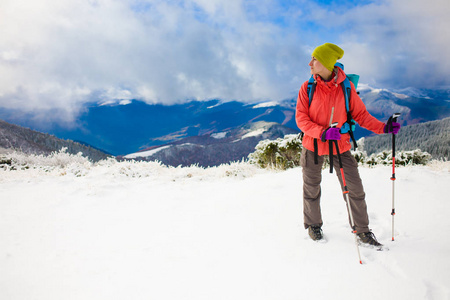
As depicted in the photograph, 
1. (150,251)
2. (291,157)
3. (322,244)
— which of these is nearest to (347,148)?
(322,244)

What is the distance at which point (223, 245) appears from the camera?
3020mm

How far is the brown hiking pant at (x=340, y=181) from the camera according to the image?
272 cm

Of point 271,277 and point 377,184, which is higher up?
point 377,184

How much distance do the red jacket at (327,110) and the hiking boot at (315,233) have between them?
1.02 meters

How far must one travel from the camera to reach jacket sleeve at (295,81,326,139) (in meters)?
2.57

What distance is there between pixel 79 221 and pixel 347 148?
4.75m

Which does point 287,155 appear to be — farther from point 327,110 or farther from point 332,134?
point 332,134

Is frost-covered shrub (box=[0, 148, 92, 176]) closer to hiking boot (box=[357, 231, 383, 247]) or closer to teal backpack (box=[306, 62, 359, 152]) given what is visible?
teal backpack (box=[306, 62, 359, 152])

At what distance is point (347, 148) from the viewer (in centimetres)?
277

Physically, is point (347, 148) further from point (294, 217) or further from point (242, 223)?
point (242, 223)

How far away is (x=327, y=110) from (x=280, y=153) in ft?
29.8

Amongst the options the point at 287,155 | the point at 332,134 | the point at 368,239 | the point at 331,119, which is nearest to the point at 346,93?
the point at 331,119

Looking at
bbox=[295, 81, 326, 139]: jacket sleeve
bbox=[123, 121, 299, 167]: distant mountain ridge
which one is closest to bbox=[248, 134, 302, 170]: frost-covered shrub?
bbox=[295, 81, 326, 139]: jacket sleeve

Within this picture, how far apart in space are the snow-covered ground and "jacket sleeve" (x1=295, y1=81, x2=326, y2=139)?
4.66ft
